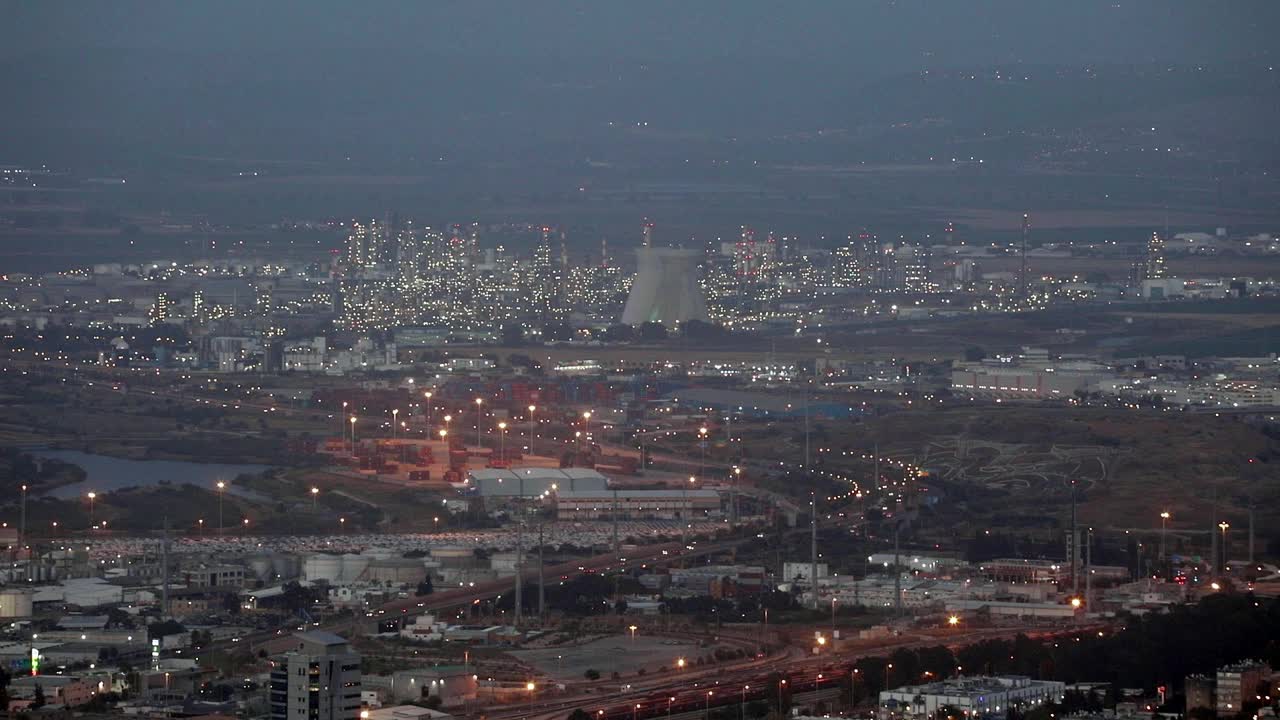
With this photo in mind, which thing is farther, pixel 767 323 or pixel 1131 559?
pixel 767 323

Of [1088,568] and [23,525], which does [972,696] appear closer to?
[1088,568]

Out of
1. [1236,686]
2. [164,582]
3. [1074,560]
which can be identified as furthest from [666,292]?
[1236,686]

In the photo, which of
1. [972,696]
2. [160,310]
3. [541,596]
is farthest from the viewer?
[160,310]

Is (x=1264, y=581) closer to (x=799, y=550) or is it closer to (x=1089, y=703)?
(x=799, y=550)

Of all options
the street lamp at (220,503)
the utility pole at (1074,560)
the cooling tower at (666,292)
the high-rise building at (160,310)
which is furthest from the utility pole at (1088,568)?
the high-rise building at (160,310)

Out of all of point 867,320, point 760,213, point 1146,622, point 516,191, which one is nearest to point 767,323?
point 867,320

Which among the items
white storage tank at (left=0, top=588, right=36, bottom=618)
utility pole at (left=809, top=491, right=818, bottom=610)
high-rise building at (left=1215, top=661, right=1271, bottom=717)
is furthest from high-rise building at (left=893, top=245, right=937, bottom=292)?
high-rise building at (left=1215, top=661, right=1271, bottom=717)
